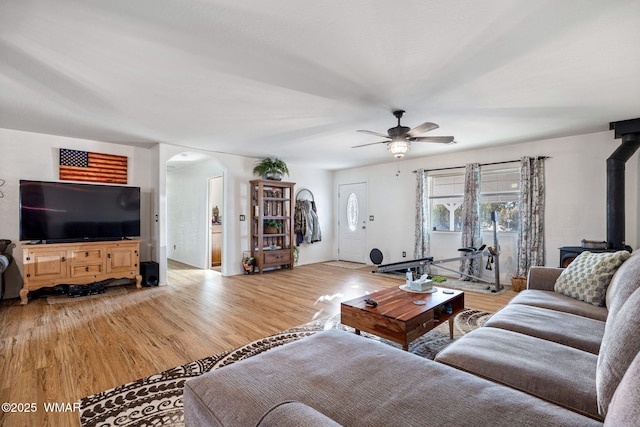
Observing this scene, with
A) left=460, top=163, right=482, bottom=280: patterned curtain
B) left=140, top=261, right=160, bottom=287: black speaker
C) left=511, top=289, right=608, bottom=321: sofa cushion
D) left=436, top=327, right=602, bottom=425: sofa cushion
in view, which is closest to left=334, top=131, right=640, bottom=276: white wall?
left=460, top=163, right=482, bottom=280: patterned curtain

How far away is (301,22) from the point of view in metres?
1.89

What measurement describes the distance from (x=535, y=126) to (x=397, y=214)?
3106 mm

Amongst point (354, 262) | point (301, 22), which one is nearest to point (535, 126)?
point (301, 22)

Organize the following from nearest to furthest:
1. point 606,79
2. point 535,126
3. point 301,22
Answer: point 301,22, point 606,79, point 535,126

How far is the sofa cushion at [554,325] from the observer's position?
5.64 ft

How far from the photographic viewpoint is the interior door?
24.2 ft

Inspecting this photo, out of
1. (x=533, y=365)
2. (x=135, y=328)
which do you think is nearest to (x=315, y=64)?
(x=533, y=365)

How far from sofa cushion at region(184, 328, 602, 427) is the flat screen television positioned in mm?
4415

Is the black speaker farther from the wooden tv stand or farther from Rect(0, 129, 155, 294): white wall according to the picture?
Rect(0, 129, 155, 294): white wall

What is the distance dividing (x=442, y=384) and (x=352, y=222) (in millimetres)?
6495

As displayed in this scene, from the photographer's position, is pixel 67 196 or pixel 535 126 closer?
pixel 535 126

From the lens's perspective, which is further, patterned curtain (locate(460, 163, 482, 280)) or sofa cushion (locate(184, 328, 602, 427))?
patterned curtain (locate(460, 163, 482, 280))

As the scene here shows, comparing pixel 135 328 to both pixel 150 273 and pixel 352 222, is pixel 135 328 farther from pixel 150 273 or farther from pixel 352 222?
pixel 352 222

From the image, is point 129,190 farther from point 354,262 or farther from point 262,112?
point 354,262
